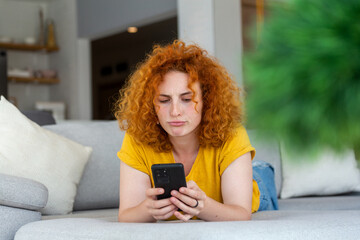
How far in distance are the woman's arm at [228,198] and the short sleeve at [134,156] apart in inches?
11.8

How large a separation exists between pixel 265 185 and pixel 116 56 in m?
10.2

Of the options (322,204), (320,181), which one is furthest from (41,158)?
(320,181)

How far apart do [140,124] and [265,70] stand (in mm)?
1583

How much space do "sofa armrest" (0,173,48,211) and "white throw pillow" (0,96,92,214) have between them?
334 mm

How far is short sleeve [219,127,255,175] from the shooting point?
1732mm

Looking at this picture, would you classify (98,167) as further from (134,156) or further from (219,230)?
(219,230)

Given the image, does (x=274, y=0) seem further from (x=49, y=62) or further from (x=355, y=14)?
(x=49, y=62)

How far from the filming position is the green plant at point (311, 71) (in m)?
0.18

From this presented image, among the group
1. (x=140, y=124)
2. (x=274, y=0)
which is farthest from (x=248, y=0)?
(x=274, y=0)

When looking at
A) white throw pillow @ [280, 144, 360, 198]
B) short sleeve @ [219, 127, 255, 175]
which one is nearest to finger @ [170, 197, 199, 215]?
short sleeve @ [219, 127, 255, 175]

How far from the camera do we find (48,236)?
1480 millimetres

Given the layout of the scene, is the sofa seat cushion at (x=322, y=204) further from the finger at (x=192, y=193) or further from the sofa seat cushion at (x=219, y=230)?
Result: the finger at (x=192, y=193)

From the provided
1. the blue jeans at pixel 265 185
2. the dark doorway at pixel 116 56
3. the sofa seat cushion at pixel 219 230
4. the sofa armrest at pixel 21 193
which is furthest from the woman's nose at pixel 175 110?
the dark doorway at pixel 116 56

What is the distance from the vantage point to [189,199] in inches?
54.7
